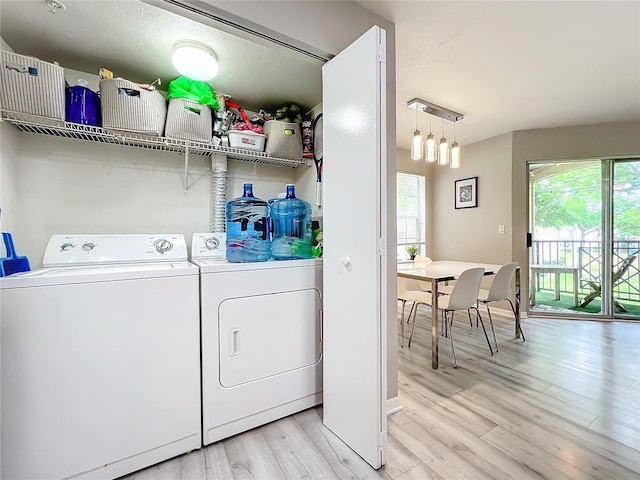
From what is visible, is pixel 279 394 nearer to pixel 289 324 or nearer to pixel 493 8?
pixel 289 324

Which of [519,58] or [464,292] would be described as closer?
[519,58]

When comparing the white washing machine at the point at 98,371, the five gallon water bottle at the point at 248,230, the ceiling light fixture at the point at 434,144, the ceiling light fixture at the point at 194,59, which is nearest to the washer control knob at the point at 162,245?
the five gallon water bottle at the point at 248,230

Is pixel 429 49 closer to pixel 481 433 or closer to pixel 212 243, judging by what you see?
pixel 212 243

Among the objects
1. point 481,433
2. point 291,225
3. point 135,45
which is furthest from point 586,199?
point 135,45

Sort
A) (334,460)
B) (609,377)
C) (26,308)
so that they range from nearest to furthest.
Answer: (26,308) → (334,460) → (609,377)

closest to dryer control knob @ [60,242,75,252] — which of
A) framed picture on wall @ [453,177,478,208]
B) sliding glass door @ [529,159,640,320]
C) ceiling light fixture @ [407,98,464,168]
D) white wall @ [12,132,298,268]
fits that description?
white wall @ [12,132,298,268]

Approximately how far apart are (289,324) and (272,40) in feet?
4.95

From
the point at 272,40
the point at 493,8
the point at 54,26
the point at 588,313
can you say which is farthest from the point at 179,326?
the point at 588,313

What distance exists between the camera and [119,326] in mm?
1220

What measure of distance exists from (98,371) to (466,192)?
4.62 m

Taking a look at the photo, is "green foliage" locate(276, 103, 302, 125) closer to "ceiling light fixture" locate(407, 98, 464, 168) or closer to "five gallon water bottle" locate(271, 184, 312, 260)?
"five gallon water bottle" locate(271, 184, 312, 260)

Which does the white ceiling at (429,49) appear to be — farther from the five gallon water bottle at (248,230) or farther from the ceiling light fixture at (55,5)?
the five gallon water bottle at (248,230)

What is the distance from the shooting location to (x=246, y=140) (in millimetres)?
1921

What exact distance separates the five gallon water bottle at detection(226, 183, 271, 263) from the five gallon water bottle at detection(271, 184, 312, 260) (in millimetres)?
71
